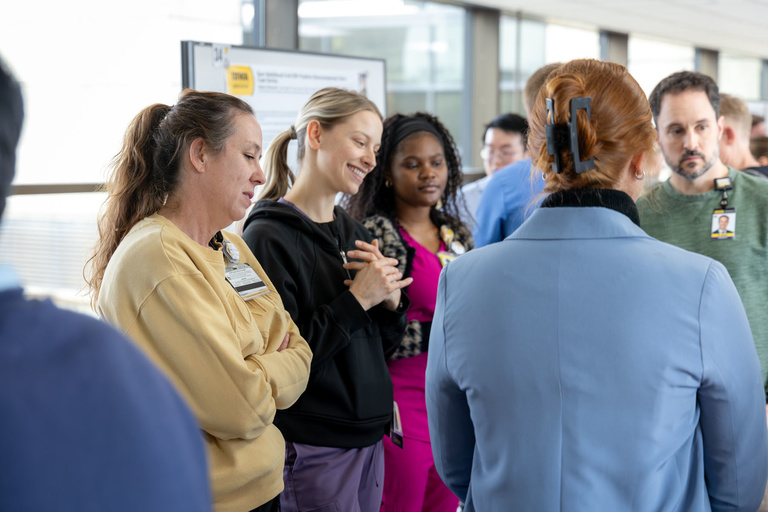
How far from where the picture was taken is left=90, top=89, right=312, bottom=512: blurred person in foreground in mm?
1280

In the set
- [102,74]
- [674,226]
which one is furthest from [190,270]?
[102,74]

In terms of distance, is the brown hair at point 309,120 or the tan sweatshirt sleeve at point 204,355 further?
the brown hair at point 309,120

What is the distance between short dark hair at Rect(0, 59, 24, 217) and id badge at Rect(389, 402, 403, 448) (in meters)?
1.57

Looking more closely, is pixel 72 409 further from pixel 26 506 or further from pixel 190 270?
pixel 190 270

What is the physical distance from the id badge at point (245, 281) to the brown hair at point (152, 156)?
222mm

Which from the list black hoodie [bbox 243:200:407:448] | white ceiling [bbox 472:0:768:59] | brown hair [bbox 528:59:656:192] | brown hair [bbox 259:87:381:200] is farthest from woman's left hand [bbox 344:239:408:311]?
white ceiling [bbox 472:0:768:59]

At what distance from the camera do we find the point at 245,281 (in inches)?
62.3

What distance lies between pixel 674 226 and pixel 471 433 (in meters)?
1.11

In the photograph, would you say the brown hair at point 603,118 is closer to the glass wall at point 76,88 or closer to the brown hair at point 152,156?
the brown hair at point 152,156

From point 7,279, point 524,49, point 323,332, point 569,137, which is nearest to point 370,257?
point 323,332

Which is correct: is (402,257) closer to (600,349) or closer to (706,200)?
(706,200)

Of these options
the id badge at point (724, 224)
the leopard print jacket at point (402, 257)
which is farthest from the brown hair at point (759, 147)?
the leopard print jacket at point (402, 257)

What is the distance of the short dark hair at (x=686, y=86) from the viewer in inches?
84.0

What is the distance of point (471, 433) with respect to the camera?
131 centimetres
